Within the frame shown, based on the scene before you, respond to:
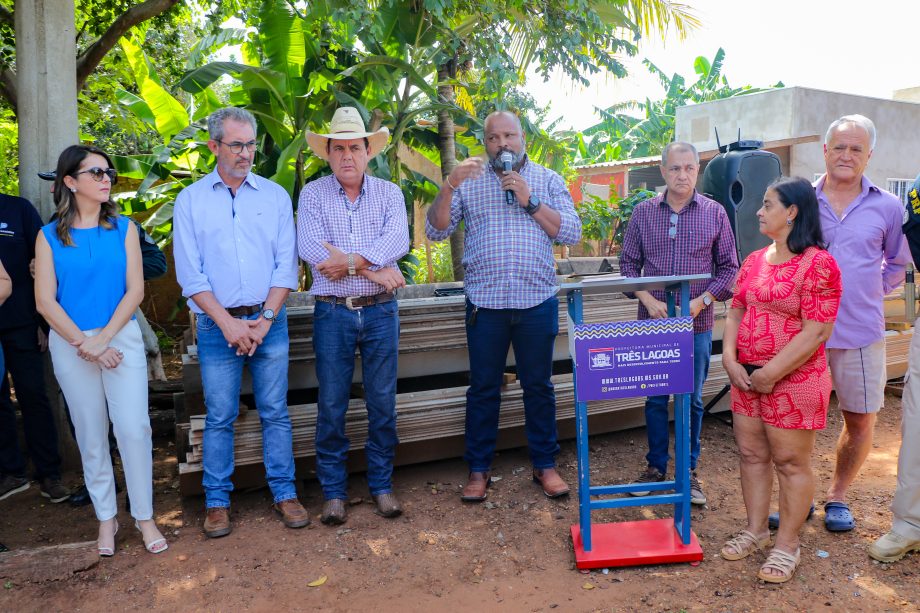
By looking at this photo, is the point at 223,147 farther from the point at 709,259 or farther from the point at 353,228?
the point at 709,259

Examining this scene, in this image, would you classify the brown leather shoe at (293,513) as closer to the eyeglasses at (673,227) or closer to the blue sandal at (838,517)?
the eyeglasses at (673,227)

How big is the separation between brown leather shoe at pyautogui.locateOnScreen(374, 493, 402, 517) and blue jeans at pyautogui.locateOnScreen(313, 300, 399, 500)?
0.13 feet

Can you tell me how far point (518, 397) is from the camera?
4504 millimetres

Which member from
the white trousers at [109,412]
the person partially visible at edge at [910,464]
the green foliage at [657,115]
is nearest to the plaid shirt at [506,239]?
the person partially visible at edge at [910,464]

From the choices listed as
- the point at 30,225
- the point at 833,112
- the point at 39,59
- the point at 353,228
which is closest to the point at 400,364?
the point at 353,228

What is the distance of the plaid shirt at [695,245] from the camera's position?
3922mm

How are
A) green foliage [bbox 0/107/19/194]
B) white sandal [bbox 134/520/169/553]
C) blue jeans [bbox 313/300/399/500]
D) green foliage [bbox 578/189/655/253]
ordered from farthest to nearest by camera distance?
1. green foliage [bbox 578/189/655/253]
2. green foliage [bbox 0/107/19/194]
3. blue jeans [bbox 313/300/399/500]
4. white sandal [bbox 134/520/169/553]

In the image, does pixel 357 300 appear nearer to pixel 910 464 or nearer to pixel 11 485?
pixel 11 485

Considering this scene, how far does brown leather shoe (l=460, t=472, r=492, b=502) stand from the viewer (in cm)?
400

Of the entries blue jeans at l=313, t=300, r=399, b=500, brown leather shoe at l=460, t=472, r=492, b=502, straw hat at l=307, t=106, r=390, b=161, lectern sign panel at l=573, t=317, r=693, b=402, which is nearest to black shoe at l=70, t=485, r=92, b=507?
blue jeans at l=313, t=300, r=399, b=500

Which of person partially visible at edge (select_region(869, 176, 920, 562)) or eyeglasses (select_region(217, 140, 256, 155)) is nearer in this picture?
person partially visible at edge (select_region(869, 176, 920, 562))

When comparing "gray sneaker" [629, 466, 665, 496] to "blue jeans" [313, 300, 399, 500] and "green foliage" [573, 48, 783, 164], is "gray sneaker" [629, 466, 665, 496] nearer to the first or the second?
"blue jeans" [313, 300, 399, 500]

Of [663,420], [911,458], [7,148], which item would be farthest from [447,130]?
[7,148]

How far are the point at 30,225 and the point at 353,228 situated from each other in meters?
2.00
